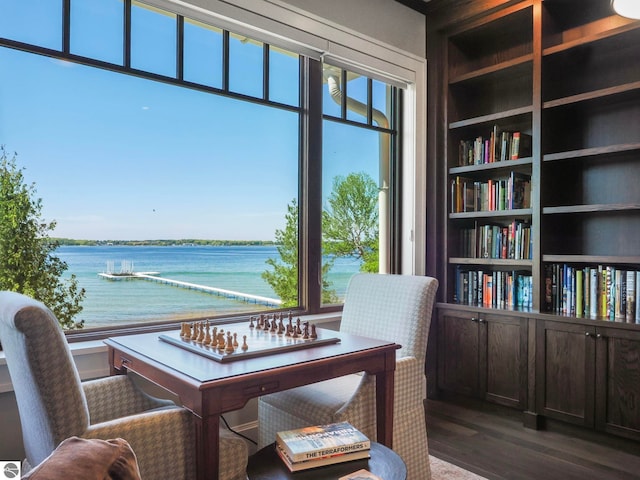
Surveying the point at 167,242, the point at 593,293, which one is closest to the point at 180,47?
the point at 167,242

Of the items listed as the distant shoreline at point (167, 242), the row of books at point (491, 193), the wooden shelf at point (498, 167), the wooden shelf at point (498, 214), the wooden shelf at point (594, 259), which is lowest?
the wooden shelf at point (594, 259)

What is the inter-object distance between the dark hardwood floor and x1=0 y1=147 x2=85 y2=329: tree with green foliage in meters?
2.03

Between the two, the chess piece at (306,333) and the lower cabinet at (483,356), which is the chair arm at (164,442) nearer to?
the chess piece at (306,333)

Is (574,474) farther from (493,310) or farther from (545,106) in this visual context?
(545,106)

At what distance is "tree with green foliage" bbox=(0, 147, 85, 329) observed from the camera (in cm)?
213

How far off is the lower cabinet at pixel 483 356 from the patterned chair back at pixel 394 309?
95cm

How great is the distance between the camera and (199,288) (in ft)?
9.34

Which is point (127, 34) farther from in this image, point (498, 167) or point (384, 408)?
point (498, 167)

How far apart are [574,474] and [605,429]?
46 centimetres

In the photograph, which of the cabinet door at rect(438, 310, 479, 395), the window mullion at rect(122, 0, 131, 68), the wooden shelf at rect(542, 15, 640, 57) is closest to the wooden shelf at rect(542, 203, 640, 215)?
the cabinet door at rect(438, 310, 479, 395)

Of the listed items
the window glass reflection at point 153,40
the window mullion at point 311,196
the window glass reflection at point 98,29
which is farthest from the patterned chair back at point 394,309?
the window glass reflection at point 98,29

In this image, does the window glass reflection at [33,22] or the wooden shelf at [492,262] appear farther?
the wooden shelf at [492,262]

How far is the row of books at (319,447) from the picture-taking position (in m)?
1.43

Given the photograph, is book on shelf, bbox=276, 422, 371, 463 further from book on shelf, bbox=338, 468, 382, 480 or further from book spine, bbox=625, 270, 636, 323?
book spine, bbox=625, 270, 636, 323
